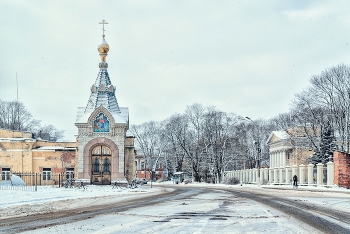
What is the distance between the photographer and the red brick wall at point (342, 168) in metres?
36.2

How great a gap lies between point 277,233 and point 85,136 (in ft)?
111

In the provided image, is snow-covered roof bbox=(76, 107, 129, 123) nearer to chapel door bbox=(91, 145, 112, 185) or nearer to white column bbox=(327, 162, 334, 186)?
chapel door bbox=(91, 145, 112, 185)

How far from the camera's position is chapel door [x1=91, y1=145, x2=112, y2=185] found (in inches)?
1673

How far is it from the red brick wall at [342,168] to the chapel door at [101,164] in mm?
18936

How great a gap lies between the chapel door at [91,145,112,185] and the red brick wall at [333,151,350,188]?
18.9 meters

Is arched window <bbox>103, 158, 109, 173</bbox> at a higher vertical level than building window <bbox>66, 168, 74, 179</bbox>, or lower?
higher

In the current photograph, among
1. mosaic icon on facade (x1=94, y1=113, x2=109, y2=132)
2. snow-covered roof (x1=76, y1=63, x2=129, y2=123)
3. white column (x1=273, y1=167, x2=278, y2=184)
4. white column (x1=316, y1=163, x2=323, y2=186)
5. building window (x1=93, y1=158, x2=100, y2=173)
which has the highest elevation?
snow-covered roof (x1=76, y1=63, x2=129, y2=123)

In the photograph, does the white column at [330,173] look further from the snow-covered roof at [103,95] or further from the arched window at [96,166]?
the arched window at [96,166]

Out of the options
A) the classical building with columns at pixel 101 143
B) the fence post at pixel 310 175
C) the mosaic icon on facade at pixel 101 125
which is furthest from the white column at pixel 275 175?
the mosaic icon on facade at pixel 101 125

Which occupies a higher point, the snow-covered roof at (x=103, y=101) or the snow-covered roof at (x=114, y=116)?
the snow-covered roof at (x=103, y=101)

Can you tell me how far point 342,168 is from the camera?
36.7 m

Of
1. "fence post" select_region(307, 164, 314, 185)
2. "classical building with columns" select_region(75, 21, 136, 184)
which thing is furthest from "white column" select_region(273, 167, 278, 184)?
"classical building with columns" select_region(75, 21, 136, 184)

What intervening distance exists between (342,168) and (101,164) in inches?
791

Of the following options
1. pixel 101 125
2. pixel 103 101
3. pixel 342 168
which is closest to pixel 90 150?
pixel 101 125
